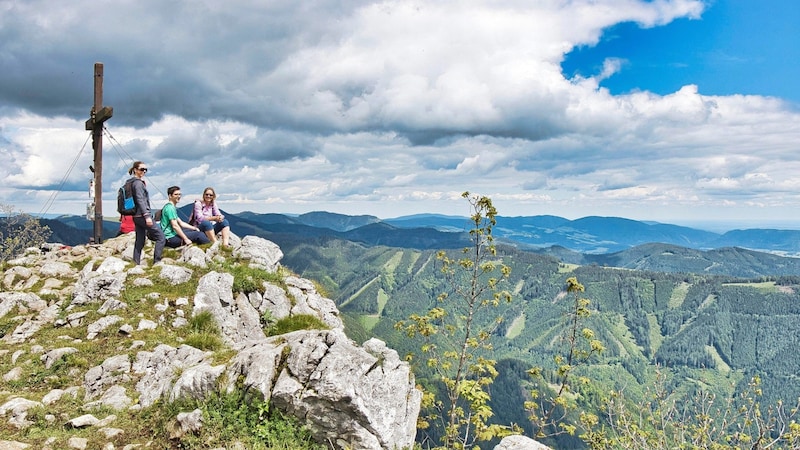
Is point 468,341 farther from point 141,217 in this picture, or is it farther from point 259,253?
point 141,217

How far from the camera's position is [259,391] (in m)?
8.51

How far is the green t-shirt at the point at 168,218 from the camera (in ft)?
58.6

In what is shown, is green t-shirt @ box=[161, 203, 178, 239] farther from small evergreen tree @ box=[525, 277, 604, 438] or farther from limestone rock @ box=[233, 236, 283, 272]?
small evergreen tree @ box=[525, 277, 604, 438]

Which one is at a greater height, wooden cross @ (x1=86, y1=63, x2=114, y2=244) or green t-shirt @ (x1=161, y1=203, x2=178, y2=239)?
wooden cross @ (x1=86, y1=63, x2=114, y2=244)

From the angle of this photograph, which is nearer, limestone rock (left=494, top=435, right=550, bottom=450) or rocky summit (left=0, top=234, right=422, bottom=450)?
rocky summit (left=0, top=234, right=422, bottom=450)

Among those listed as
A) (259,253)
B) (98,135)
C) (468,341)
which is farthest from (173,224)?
(468,341)

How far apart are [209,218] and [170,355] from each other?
9.78 m

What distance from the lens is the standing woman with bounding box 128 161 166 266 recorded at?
16141 mm

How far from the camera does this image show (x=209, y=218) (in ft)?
65.9

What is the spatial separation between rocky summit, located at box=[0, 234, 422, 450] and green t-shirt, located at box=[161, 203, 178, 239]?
884 mm

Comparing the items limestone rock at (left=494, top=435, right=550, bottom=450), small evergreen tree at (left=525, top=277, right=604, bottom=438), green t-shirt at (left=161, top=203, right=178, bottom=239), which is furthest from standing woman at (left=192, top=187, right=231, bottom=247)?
limestone rock at (left=494, top=435, right=550, bottom=450)

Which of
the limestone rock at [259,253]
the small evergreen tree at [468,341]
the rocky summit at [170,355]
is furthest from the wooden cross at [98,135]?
the small evergreen tree at [468,341]

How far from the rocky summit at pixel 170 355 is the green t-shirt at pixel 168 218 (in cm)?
88

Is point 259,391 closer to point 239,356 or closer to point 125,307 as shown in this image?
point 239,356
